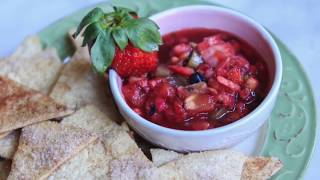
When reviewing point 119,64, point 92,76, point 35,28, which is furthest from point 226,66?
point 35,28

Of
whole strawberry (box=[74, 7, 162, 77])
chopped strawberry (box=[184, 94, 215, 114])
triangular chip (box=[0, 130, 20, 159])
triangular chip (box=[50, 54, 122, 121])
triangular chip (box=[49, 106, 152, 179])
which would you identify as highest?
whole strawberry (box=[74, 7, 162, 77])

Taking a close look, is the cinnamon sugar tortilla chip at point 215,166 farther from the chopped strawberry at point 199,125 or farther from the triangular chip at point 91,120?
the triangular chip at point 91,120

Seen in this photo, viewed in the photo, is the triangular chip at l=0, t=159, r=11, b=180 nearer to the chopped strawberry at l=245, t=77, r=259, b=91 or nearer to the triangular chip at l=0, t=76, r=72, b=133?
the triangular chip at l=0, t=76, r=72, b=133

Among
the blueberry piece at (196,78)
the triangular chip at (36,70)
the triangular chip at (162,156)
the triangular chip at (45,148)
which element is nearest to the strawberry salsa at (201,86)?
the blueberry piece at (196,78)

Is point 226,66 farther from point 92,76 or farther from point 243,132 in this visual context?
point 92,76

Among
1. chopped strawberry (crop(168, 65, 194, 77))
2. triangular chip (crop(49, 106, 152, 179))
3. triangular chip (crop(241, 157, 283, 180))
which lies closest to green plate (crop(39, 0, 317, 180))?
triangular chip (crop(241, 157, 283, 180))

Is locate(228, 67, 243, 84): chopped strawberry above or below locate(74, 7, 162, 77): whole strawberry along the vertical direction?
below
